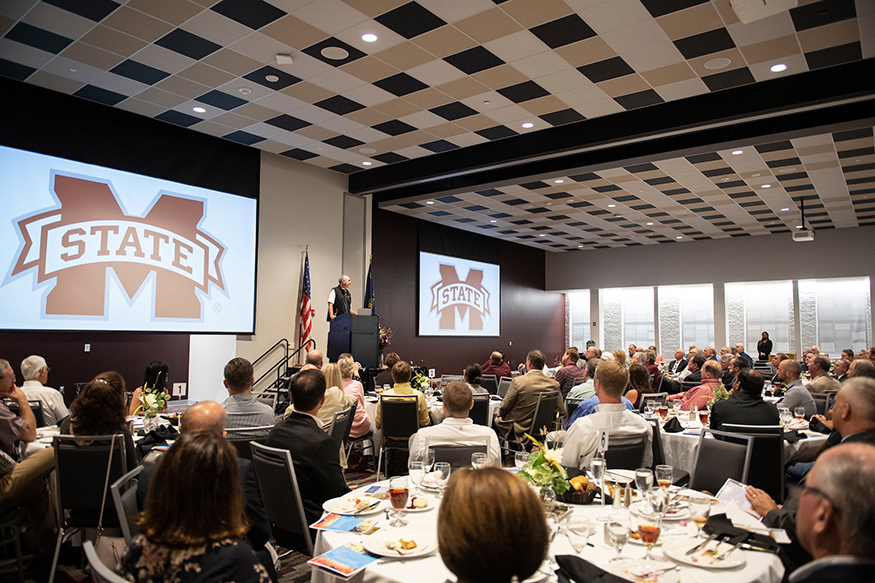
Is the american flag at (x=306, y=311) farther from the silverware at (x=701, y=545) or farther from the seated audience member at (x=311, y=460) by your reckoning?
the silverware at (x=701, y=545)

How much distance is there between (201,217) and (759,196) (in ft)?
34.2

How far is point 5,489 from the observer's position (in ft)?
10.6

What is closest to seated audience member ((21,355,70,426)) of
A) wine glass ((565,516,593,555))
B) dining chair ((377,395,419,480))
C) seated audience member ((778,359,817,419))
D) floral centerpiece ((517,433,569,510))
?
dining chair ((377,395,419,480))

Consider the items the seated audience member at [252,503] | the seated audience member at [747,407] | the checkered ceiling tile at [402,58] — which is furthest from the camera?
the checkered ceiling tile at [402,58]

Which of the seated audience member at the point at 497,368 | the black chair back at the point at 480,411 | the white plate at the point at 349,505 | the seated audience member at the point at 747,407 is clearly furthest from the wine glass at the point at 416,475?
the seated audience member at the point at 497,368

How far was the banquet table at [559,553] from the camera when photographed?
1751mm

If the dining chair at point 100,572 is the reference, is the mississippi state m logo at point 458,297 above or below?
above

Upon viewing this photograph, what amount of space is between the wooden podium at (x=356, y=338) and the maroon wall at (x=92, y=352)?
2.34 metres

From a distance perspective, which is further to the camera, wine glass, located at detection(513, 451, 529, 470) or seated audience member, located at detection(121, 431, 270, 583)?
wine glass, located at detection(513, 451, 529, 470)

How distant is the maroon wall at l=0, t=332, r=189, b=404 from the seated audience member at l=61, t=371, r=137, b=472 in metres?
4.64

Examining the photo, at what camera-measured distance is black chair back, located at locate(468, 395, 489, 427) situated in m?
5.69

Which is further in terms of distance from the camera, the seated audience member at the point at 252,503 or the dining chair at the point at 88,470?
the dining chair at the point at 88,470

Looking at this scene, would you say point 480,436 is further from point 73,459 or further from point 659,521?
point 73,459

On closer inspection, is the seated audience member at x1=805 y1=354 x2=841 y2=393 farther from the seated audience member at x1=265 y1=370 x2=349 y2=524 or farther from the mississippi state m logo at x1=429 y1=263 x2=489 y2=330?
the mississippi state m logo at x1=429 y1=263 x2=489 y2=330
